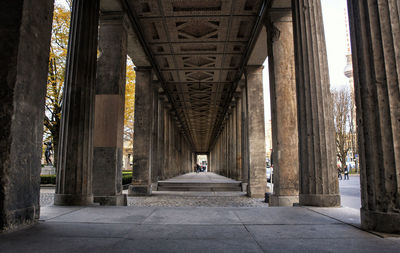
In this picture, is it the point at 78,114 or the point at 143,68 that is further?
the point at 143,68

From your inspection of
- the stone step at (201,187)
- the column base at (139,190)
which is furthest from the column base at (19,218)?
the stone step at (201,187)

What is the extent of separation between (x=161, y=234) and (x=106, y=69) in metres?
6.55

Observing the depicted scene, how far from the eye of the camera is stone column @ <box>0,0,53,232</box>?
3.68 m

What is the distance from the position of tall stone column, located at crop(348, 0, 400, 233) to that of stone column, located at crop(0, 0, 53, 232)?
470 centimetres

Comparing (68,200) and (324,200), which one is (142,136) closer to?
(68,200)

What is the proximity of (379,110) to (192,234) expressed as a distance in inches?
115

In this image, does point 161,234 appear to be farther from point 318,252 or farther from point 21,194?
point 21,194

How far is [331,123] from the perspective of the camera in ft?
19.9

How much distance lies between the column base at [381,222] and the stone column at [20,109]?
15.3 feet

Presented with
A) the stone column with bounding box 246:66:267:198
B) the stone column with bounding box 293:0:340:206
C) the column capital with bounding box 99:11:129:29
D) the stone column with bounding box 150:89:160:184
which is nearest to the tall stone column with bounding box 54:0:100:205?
the column capital with bounding box 99:11:129:29

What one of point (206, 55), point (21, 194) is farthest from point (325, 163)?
point (206, 55)

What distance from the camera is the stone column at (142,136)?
13.4 meters

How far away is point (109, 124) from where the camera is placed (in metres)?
8.20

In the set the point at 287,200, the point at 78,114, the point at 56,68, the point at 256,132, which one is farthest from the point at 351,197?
the point at 56,68
